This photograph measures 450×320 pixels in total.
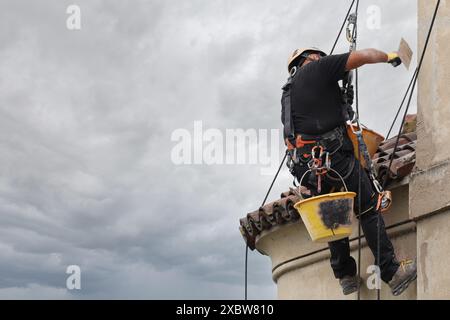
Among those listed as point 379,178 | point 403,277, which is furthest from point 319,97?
point 403,277

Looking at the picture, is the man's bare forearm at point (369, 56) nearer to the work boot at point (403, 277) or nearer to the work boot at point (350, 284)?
the work boot at point (403, 277)

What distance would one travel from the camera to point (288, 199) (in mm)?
7379

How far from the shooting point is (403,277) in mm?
5863

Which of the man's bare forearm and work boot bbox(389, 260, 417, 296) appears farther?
work boot bbox(389, 260, 417, 296)

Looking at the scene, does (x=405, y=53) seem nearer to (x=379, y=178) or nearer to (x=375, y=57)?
(x=375, y=57)

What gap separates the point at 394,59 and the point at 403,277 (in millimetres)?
1793

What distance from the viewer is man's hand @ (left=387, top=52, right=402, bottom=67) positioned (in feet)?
18.5

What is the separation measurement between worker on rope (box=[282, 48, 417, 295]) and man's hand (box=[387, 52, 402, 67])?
0.23 metres

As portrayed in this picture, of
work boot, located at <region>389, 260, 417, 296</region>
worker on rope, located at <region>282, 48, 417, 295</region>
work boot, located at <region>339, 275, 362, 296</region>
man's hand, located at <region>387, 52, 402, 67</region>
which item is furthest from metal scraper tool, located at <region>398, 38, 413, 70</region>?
work boot, located at <region>339, 275, 362, 296</region>

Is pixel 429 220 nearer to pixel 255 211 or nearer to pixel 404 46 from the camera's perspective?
pixel 404 46

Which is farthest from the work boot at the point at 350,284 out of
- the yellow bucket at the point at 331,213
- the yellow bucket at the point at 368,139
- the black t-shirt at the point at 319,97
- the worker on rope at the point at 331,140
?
the black t-shirt at the point at 319,97

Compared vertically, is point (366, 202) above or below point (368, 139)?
below

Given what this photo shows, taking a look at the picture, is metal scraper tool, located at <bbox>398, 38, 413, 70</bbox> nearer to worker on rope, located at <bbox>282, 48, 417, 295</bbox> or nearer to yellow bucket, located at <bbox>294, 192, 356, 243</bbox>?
worker on rope, located at <bbox>282, 48, 417, 295</bbox>

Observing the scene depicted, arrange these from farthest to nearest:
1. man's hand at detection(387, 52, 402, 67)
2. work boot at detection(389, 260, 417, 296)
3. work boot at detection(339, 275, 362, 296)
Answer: work boot at detection(339, 275, 362, 296) < work boot at detection(389, 260, 417, 296) < man's hand at detection(387, 52, 402, 67)
